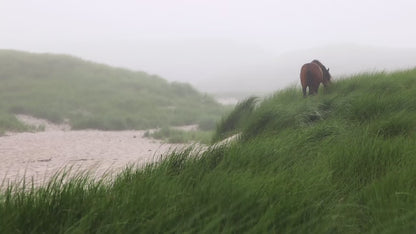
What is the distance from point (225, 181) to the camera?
7.39ft

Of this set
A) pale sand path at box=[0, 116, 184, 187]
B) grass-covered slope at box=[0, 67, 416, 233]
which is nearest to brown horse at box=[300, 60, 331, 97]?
pale sand path at box=[0, 116, 184, 187]

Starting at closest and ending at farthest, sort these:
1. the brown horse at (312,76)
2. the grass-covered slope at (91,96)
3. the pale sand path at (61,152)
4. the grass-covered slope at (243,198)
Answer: the grass-covered slope at (243,198) < the pale sand path at (61,152) < the brown horse at (312,76) < the grass-covered slope at (91,96)

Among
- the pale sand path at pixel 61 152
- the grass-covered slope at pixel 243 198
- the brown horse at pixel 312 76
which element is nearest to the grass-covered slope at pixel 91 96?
the pale sand path at pixel 61 152

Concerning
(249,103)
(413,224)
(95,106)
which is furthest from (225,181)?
(95,106)

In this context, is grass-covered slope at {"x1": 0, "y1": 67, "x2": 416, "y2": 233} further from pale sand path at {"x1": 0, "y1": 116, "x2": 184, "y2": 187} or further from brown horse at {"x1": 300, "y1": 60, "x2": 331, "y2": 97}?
brown horse at {"x1": 300, "y1": 60, "x2": 331, "y2": 97}

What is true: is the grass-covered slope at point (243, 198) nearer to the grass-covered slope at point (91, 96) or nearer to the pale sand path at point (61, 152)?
the pale sand path at point (61, 152)

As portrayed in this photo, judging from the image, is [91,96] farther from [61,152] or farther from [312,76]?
[312,76]

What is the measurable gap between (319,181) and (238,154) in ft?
2.62

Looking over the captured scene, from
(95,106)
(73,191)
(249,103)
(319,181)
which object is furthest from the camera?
(95,106)

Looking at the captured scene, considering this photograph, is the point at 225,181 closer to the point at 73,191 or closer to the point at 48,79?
the point at 73,191

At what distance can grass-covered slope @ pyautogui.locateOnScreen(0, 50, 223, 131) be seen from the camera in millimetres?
18031

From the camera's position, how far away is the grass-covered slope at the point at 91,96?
59.2ft

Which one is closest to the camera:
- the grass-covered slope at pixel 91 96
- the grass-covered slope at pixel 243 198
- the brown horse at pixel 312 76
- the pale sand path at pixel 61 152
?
the grass-covered slope at pixel 243 198

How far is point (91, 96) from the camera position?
878 inches
